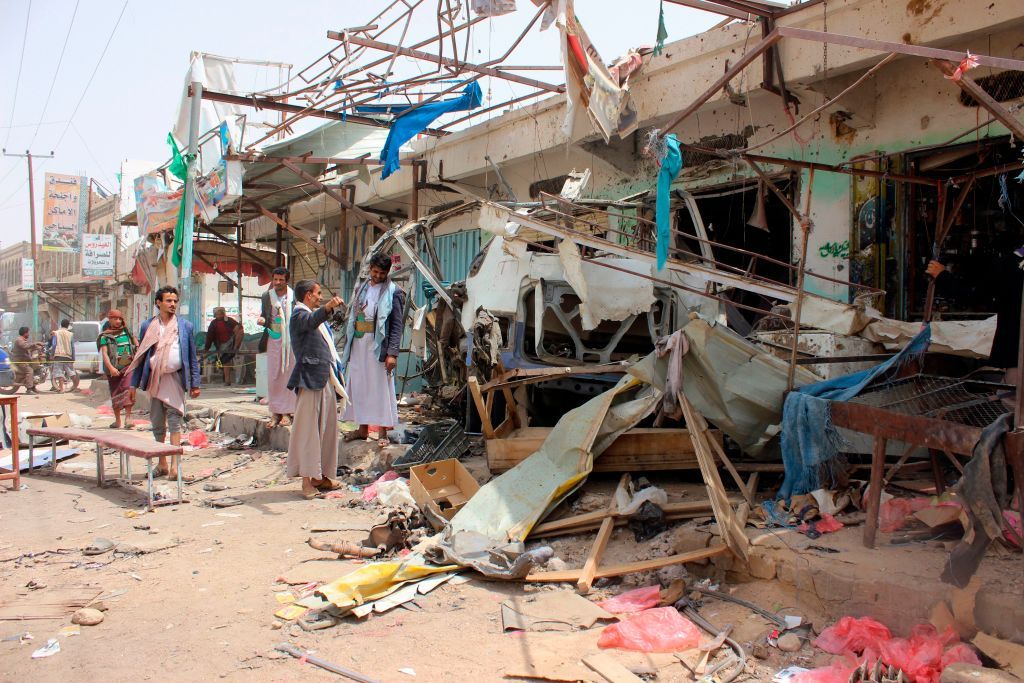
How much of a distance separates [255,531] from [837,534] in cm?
369

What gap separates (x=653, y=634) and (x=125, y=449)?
443 cm

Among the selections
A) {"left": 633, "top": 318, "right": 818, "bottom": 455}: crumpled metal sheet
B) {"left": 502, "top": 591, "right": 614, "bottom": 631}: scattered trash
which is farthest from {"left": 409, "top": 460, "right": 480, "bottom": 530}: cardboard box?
{"left": 633, "top": 318, "right": 818, "bottom": 455}: crumpled metal sheet

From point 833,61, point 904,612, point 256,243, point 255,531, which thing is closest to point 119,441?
point 255,531

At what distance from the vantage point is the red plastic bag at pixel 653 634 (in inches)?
127

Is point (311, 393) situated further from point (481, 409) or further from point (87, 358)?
point (87, 358)

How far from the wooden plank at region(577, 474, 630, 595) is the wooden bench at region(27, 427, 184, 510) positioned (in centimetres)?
333

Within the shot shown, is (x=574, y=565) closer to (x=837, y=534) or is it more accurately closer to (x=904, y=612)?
(x=837, y=534)

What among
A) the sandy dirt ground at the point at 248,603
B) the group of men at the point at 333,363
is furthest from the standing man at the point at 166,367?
the sandy dirt ground at the point at 248,603

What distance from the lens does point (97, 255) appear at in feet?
82.0

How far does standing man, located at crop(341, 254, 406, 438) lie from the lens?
6.77 m

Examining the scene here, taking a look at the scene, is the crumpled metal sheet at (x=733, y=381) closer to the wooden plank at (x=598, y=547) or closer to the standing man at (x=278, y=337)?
the wooden plank at (x=598, y=547)

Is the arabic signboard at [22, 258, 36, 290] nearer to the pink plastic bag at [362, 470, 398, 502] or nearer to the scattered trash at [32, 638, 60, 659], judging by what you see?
the pink plastic bag at [362, 470, 398, 502]

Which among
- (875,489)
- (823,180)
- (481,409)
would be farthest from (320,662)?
(823,180)

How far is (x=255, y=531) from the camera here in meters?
5.01
